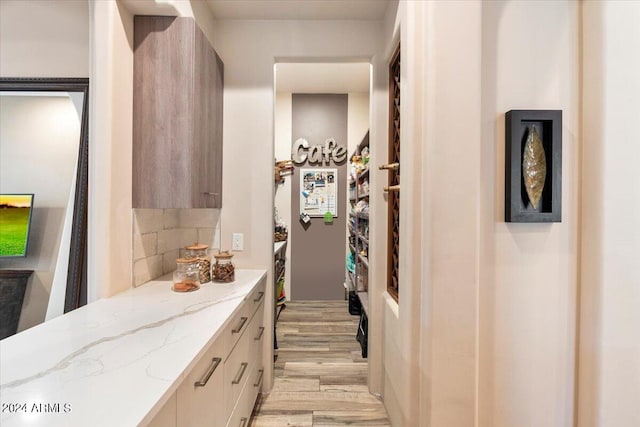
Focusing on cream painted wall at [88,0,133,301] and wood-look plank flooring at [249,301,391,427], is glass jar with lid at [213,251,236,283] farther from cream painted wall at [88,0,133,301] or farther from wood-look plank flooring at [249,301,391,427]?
wood-look plank flooring at [249,301,391,427]

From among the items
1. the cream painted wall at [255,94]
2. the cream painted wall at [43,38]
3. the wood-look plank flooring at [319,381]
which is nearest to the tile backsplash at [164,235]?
the cream painted wall at [255,94]

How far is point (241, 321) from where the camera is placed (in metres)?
1.48

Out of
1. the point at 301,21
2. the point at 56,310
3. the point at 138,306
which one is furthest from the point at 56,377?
the point at 301,21

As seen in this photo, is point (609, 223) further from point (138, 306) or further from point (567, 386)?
point (138, 306)

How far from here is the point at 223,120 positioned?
211cm

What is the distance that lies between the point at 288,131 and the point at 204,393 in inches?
141

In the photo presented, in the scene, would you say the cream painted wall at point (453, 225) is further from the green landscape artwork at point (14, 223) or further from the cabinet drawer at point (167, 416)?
the green landscape artwork at point (14, 223)

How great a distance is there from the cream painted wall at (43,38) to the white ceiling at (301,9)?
798 mm

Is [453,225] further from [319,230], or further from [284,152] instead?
[284,152]

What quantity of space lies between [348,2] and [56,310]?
8.27 feet

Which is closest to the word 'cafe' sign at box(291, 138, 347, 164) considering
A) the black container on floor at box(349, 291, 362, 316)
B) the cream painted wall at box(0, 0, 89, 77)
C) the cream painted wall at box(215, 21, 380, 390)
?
the black container on floor at box(349, 291, 362, 316)

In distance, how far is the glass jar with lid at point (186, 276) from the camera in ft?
5.02

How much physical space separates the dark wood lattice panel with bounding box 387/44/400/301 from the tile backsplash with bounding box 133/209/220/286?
123cm

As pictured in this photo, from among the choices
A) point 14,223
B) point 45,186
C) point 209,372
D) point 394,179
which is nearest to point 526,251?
point 394,179
